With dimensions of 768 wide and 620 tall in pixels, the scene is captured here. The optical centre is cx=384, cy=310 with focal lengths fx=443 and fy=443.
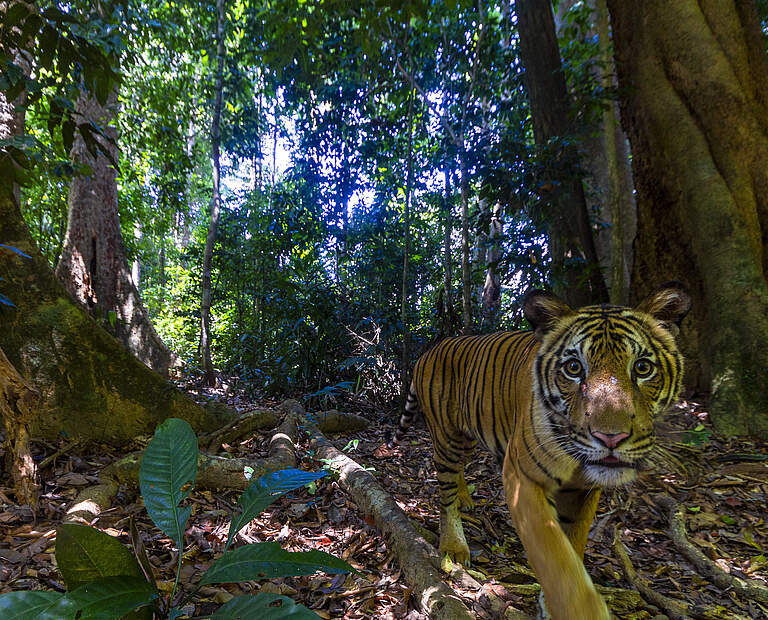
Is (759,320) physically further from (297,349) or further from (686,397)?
(297,349)

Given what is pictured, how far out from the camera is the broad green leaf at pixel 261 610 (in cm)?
124

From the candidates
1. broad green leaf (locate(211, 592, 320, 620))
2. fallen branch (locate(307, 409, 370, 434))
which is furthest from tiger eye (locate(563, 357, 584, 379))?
fallen branch (locate(307, 409, 370, 434))

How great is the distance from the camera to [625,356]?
1756 millimetres

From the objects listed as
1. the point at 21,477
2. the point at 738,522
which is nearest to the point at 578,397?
the point at 738,522

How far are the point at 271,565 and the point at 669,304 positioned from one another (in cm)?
191

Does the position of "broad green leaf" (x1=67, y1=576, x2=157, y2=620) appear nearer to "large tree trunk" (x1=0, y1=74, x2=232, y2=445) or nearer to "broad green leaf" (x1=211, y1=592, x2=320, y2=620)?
"broad green leaf" (x1=211, y1=592, x2=320, y2=620)

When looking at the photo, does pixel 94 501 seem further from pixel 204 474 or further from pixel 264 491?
pixel 264 491

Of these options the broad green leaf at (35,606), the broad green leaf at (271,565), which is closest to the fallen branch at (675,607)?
the broad green leaf at (271,565)

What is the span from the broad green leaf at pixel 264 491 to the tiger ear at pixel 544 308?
4.01 feet

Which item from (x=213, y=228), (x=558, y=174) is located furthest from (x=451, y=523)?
(x=213, y=228)

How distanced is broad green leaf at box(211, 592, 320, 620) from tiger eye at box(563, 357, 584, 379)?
131 cm

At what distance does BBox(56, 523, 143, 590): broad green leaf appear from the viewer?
4.58ft

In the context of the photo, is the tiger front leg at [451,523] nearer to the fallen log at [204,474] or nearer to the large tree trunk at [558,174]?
the fallen log at [204,474]

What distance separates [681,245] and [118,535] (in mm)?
5735
